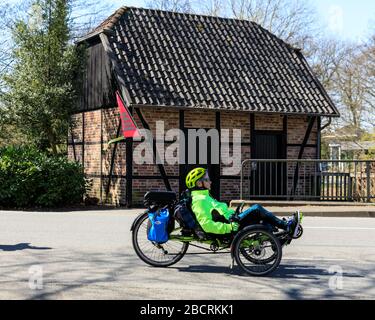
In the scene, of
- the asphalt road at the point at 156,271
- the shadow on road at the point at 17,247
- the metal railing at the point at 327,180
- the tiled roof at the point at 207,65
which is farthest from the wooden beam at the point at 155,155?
the shadow on road at the point at 17,247

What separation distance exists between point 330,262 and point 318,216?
7514 mm

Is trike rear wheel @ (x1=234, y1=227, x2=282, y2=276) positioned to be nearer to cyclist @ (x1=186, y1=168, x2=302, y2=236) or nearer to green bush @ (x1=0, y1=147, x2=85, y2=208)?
cyclist @ (x1=186, y1=168, x2=302, y2=236)

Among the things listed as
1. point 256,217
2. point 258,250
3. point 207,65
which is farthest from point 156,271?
point 207,65

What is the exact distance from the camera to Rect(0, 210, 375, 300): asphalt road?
7102mm

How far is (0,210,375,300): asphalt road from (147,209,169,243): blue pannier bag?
1.26 ft

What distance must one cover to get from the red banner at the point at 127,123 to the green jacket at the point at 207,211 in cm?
1170

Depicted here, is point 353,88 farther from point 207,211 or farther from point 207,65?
point 207,211

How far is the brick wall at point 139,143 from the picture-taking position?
67.8ft

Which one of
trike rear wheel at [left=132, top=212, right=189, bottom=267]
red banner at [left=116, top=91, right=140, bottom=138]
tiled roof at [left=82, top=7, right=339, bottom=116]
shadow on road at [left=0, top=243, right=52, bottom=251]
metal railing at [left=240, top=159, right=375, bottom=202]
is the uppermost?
tiled roof at [left=82, top=7, right=339, bottom=116]

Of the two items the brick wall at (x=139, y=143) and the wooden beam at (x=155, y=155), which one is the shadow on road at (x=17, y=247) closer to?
the brick wall at (x=139, y=143)

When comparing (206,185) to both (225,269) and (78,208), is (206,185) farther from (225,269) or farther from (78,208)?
(78,208)

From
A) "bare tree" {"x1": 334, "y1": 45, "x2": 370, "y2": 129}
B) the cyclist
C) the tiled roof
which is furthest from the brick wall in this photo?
"bare tree" {"x1": 334, "y1": 45, "x2": 370, "y2": 129}

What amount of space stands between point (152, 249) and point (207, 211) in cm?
97
